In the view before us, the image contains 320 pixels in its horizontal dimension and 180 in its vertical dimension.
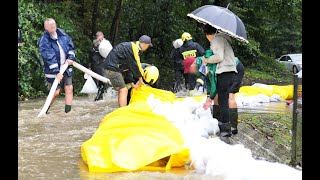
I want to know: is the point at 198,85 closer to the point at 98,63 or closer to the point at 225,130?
the point at 98,63

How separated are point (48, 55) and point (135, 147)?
4134mm

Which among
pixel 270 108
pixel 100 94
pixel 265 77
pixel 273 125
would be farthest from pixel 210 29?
pixel 265 77

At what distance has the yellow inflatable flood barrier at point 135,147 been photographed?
17.9 ft

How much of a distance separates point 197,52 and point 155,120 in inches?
283

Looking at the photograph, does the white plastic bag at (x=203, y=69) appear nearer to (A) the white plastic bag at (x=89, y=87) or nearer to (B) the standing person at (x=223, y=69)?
(B) the standing person at (x=223, y=69)

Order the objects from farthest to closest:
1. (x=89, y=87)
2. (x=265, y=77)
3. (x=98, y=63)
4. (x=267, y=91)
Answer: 1. (x=265, y=77)
2. (x=98, y=63)
3. (x=267, y=91)
4. (x=89, y=87)

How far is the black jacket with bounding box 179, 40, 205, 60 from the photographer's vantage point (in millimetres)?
13289

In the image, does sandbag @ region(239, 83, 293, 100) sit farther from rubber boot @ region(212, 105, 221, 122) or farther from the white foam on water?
the white foam on water

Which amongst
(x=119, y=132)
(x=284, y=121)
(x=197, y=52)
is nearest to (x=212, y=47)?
(x=119, y=132)

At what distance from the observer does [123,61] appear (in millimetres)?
9062
